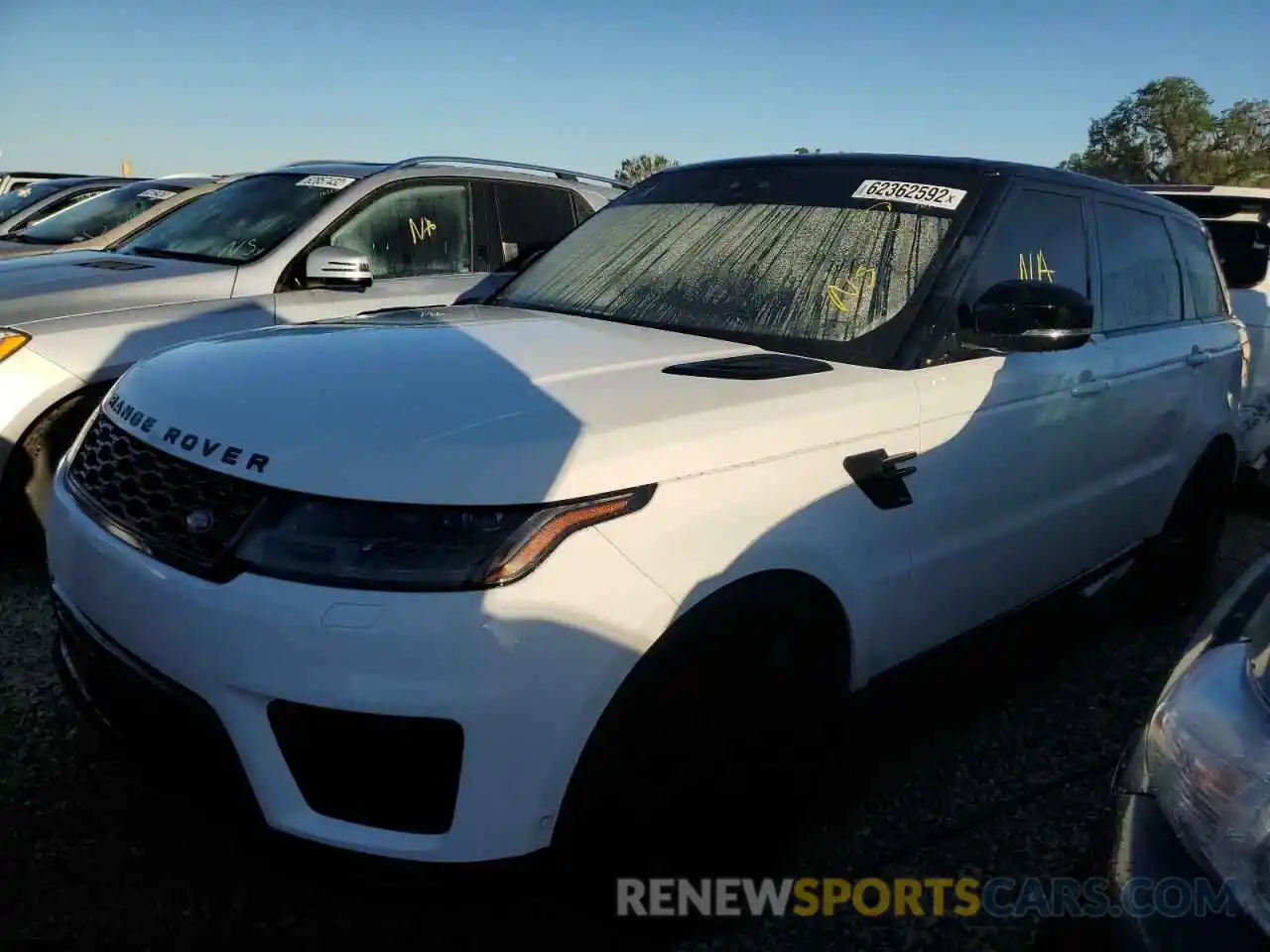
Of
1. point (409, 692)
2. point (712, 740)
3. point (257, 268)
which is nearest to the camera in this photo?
point (409, 692)

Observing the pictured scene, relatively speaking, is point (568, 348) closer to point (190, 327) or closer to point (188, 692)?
point (188, 692)

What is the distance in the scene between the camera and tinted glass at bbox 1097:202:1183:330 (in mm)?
3439

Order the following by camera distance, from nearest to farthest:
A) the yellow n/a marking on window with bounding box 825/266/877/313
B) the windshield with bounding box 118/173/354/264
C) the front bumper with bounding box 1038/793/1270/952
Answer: the front bumper with bounding box 1038/793/1270/952 → the yellow n/a marking on window with bounding box 825/266/877/313 → the windshield with bounding box 118/173/354/264

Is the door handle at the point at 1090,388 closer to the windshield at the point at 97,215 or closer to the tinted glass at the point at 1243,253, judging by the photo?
the tinted glass at the point at 1243,253

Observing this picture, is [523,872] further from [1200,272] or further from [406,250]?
[406,250]

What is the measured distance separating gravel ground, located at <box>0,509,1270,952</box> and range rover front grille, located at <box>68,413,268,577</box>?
522mm

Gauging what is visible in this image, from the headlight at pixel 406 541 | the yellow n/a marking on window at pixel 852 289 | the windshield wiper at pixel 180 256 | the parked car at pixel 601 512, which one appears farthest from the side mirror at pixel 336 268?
the headlight at pixel 406 541

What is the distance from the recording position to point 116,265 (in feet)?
15.2

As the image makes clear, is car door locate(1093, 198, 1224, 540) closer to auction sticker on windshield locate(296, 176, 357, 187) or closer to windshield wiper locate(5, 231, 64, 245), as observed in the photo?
auction sticker on windshield locate(296, 176, 357, 187)

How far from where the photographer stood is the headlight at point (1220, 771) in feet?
3.85

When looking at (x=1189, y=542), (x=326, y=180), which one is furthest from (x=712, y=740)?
(x=326, y=180)

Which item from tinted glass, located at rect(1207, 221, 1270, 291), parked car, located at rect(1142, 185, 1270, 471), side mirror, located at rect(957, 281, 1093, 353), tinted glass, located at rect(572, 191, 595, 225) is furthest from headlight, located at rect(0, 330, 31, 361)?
tinted glass, located at rect(1207, 221, 1270, 291)

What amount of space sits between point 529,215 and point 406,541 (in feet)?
14.4
